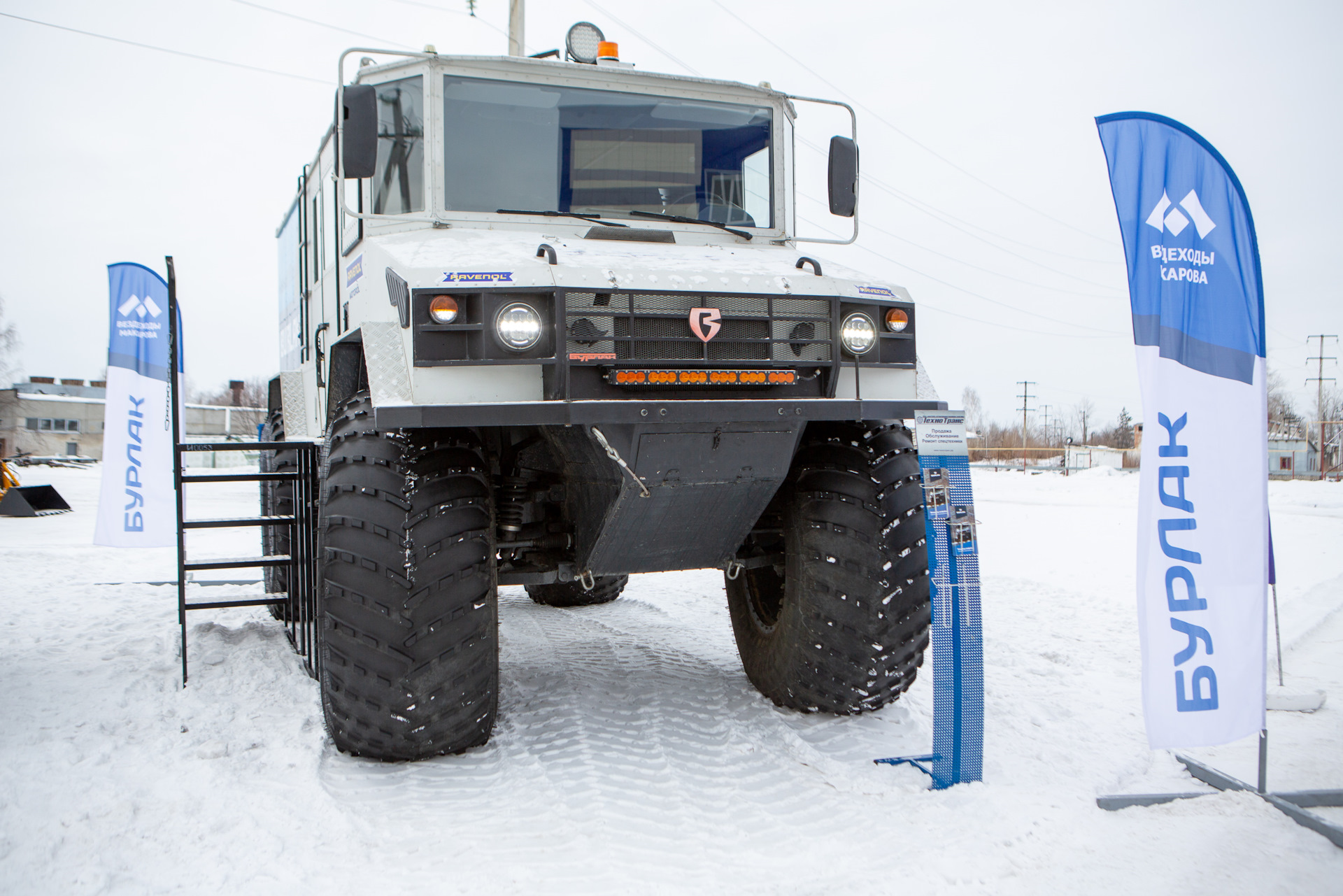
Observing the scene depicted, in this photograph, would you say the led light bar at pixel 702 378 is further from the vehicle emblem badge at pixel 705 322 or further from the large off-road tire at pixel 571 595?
the large off-road tire at pixel 571 595

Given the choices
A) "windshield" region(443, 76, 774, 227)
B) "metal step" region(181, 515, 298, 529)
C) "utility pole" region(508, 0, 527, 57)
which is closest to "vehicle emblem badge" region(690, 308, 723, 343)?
"windshield" region(443, 76, 774, 227)

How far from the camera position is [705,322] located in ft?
11.0

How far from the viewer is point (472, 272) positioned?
3.16 m

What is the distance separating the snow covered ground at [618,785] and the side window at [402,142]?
2486mm

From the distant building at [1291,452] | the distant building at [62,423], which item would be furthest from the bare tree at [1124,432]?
the distant building at [62,423]

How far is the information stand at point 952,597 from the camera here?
3436 millimetres

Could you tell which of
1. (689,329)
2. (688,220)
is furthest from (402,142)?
(689,329)

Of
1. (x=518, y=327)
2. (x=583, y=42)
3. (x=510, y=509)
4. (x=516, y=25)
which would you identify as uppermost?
(x=516, y=25)

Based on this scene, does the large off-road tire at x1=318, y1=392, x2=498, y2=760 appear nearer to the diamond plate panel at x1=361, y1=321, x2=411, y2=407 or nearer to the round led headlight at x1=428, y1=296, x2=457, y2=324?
the diamond plate panel at x1=361, y1=321, x2=411, y2=407

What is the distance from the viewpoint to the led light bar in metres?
3.23

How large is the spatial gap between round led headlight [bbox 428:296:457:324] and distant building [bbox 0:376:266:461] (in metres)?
42.5

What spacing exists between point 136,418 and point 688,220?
6.61 meters

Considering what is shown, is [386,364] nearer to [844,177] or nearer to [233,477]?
[233,477]

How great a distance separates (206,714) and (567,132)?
3.24 m
